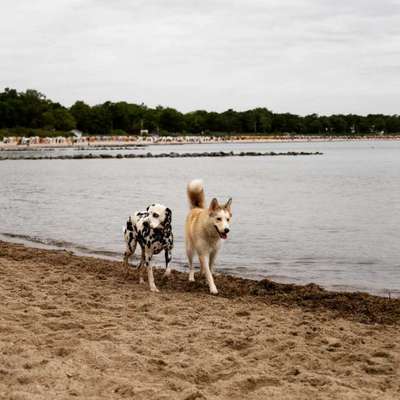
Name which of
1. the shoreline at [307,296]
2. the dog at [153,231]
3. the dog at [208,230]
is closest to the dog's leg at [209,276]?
the dog at [208,230]

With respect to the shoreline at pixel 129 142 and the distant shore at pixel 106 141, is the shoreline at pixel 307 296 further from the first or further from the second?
the distant shore at pixel 106 141

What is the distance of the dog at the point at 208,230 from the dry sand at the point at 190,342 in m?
0.50

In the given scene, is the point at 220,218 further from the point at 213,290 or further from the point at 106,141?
the point at 106,141

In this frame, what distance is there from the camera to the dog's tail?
35.3 feet

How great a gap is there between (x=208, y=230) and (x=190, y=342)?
3286 millimetres

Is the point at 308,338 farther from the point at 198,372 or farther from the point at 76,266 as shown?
the point at 76,266

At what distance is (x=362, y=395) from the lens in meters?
5.25

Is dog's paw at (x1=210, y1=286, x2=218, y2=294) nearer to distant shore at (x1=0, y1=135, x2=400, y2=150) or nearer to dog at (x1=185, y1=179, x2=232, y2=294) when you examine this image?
dog at (x1=185, y1=179, x2=232, y2=294)

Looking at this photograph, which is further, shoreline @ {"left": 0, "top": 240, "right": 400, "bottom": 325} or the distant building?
the distant building

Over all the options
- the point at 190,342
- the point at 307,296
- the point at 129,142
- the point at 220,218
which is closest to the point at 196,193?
the point at 220,218

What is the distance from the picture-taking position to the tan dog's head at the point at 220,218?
9.46 metres

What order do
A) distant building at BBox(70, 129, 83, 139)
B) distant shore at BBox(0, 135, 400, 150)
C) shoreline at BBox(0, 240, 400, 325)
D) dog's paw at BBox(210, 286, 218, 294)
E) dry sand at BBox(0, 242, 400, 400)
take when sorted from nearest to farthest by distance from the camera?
dry sand at BBox(0, 242, 400, 400)
shoreline at BBox(0, 240, 400, 325)
dog's paw at BBox(210, 286, 218, 294)
distant shore at BBox(0, 135, 400, 150)
distant building at BBox(70, 129, 83, 139)

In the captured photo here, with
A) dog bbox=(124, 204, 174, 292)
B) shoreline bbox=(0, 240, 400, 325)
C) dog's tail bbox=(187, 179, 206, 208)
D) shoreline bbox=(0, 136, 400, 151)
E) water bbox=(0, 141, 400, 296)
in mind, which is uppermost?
dog's tail bbox=(187, 179, 206, 208)

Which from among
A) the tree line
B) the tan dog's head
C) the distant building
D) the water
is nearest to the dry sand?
the tan dog's head
